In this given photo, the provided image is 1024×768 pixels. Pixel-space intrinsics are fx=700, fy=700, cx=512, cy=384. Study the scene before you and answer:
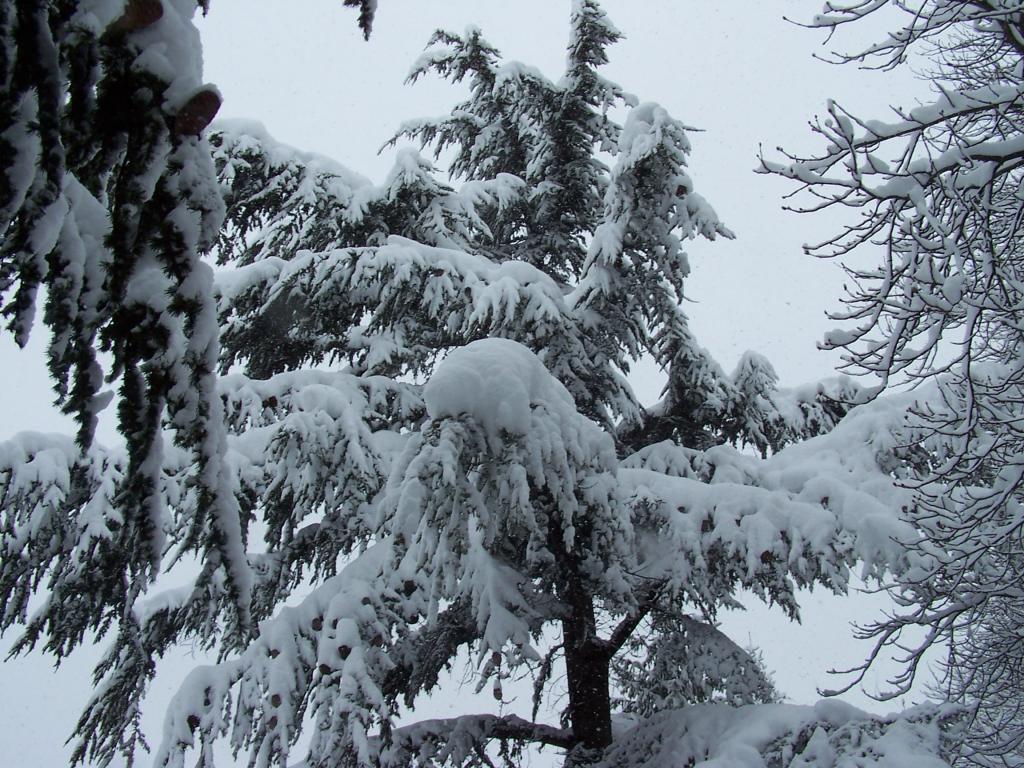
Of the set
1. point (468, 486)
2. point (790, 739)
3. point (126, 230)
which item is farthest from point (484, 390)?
point (126, 230)

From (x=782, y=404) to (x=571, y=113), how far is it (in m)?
3.79

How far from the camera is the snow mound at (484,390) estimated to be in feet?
12.1

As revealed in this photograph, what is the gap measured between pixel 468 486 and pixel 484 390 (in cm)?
52

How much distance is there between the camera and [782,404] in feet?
23.4

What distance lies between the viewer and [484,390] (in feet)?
12.2

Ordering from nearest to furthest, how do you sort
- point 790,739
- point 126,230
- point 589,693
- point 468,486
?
point 126,230, point 468,486, point 790,739, point 589,693

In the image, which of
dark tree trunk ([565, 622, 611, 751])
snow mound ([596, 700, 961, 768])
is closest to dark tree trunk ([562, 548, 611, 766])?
dark tree trunk ([565, 622, 611, 751])

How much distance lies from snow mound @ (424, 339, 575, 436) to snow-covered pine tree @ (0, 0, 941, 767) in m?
0.02

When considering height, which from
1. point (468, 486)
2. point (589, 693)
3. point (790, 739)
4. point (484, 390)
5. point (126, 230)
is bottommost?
point (790, 739)

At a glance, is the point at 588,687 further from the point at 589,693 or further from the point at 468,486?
the point at 468,486

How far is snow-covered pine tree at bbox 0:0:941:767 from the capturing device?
3.85m

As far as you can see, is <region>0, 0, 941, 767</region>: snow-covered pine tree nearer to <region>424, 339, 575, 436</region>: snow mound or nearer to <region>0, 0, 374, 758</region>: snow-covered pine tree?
<region>424, 339, 575, 436</region>: snow mound

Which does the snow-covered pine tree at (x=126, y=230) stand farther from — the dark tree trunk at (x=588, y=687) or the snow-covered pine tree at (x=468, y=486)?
the dark tree trunk at (x=588, y=687)

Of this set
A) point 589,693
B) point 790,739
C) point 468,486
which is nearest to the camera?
point 468,486
